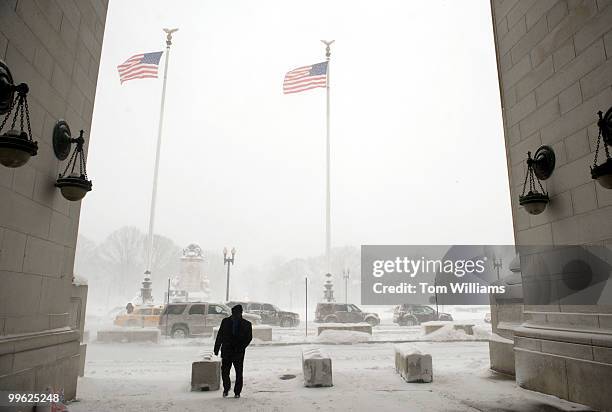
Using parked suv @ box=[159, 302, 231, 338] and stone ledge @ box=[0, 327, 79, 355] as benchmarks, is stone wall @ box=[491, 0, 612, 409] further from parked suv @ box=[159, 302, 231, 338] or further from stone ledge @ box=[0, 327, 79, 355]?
parked suv @ box=[159, 302, 231, 338]

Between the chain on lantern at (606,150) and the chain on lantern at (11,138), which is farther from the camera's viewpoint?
the chain on lantern at (606,150)

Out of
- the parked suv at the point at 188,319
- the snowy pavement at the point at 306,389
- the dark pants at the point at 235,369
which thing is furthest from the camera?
the parked suv at the point at 188,319

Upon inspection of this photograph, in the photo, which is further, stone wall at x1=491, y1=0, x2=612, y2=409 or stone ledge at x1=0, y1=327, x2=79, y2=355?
stone wall at x1=491, y1=0, x2=612, y2=409

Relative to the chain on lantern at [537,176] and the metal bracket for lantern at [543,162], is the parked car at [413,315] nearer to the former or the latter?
the chain on lantern at [537,176]

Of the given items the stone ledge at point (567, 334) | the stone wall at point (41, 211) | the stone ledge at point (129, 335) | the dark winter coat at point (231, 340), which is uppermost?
the stone wall at point (41, 211)

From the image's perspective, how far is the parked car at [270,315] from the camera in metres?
26.2

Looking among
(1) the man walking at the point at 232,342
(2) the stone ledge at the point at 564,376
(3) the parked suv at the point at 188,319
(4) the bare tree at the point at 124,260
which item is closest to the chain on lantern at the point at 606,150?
(2) the stone ledge at the point at 564,376

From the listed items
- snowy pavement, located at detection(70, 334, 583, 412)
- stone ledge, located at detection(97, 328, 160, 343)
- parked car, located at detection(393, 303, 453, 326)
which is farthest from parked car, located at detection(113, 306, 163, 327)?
parked car, located at detection(393, 303, 453, 326)

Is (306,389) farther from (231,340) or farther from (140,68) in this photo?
(140,68)

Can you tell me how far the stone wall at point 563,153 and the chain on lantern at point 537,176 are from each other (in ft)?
0.43

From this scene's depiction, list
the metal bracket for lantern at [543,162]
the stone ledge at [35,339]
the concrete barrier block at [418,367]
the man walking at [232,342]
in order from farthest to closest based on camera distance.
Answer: the concrete barrier block at [418,367], the man walking at [232,342], the metal bracket for lantern at [543,162], the stone ledge at [35,339]

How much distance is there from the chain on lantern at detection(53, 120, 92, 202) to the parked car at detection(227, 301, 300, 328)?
66.8 ft

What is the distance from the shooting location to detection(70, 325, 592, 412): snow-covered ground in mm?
6457

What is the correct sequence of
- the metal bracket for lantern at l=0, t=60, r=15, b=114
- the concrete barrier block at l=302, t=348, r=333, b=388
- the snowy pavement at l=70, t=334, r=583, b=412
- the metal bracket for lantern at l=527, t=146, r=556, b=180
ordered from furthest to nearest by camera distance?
the concrete barrier block at l=302, t=348, r=333, b=388 < the metal bracket for lantern at l=527, t=146, r=556, b=180 < the snowy pavement at l=70, t=334, r=583, b=412 < the metal bracket for lantern at l=0, t=60, r=15, b=114
